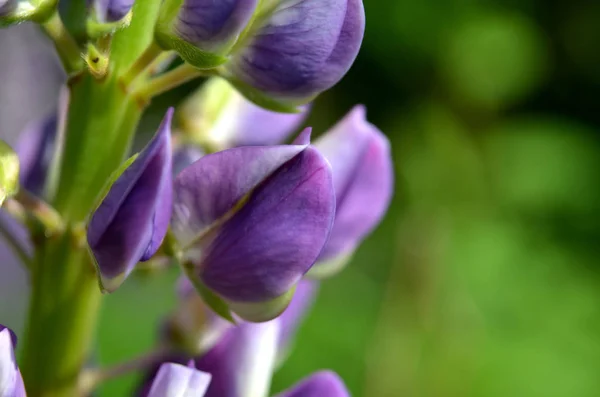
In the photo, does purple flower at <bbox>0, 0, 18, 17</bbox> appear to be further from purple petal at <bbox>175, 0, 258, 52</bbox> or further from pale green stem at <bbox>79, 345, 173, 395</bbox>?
pale green stem at <bbox>79, 345, 173, 395</bbox>

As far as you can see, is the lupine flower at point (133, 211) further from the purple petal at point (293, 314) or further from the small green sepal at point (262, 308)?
the purple petal at point (293, 314)

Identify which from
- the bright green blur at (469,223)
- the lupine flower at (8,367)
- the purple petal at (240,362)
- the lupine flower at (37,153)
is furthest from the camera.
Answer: the bright green blur at (469,223)

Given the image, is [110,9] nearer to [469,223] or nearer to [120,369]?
[120,369]

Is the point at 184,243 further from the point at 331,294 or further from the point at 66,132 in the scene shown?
the point at 331,294

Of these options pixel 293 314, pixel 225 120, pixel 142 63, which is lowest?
pixel 293 314

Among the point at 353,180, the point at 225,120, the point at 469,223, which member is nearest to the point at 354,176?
the point at 353,180

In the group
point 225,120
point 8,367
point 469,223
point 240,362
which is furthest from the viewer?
point 469,223

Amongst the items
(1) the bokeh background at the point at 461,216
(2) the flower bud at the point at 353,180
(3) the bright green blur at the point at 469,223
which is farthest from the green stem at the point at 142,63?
(3) the bright green blur at the point at 469,223
